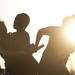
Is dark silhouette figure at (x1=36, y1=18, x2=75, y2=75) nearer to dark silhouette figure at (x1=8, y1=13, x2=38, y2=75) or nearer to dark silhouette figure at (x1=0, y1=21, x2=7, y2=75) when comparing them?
dark silhouette figure at (x1=8, y1=13, x2=38, y2=75)

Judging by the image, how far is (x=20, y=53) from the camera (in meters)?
6.02

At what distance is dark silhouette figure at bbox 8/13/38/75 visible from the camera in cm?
588

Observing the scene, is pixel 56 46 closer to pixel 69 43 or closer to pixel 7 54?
pixel 69 43

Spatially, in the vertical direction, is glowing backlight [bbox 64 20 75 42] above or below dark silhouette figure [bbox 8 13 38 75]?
above

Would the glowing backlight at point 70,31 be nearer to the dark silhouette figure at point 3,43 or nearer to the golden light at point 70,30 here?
the golden light at point 70,30

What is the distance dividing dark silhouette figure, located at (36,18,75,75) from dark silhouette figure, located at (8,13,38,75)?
0.52ft

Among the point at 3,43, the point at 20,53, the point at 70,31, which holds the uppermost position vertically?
the point at 70,31

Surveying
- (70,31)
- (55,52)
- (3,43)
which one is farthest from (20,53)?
(70,31)

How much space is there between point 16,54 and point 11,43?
18cm

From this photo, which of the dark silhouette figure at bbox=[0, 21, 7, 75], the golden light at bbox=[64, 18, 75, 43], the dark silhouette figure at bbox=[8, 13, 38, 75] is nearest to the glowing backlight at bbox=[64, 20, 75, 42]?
the golden light at bbox=[64, 18, 75, 43]

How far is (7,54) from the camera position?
19.2 feet

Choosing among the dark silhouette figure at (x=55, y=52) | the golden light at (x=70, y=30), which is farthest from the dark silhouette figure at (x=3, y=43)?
the golden light at (x=70, y=30)

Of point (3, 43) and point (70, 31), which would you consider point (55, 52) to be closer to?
point (70, 31)

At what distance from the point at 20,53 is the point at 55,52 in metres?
0.52
